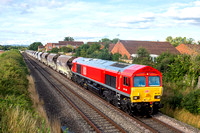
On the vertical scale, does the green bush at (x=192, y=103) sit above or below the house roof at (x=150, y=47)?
below

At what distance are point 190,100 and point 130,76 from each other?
5297mm

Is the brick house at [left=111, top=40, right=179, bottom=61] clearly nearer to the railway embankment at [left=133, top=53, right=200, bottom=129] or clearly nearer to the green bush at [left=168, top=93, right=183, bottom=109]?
the railway embankment at [left=133, top=53, right=200, bottom=129]

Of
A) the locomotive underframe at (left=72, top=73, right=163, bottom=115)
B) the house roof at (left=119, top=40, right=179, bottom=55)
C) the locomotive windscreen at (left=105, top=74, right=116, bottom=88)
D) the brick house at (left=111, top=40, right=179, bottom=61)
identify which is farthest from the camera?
the house roof at (left=119, top=40, right=179, bottom=55)

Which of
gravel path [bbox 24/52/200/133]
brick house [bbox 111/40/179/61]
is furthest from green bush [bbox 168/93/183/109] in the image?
brick house [bbox 111/40/179/61]

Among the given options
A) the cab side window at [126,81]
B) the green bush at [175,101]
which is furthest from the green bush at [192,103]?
the cab side window at [126,81]

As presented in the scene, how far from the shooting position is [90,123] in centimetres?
1114

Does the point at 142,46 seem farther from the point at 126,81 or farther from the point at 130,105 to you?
the point at 130,105

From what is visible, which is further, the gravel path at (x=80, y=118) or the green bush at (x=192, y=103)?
the green bush at (x=192, y=103)

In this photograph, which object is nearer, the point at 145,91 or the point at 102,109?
the point at 145,91

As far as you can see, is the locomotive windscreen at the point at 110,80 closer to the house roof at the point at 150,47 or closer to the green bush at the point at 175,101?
the green bush at the point at 175,101

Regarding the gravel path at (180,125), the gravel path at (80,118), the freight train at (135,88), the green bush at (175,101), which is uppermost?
the freight train at (135,88)

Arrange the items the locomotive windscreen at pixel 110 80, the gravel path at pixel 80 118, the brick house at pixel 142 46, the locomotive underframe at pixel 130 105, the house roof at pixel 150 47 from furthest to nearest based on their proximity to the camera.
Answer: the house roof at pixel 150 47 < the brick house at pixel 142 46 < the locomotive windscreen at pixel 110 80 < the locomotive underframe at pixel 130 105 < the gravel path at pixel 80 118

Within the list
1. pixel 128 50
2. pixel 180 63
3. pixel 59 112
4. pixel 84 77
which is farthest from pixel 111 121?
pixel 128 50

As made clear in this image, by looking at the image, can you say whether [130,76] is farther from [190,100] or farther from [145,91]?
[190,100]
